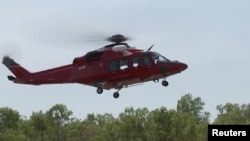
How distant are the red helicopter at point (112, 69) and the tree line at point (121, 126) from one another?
4703 centimetres

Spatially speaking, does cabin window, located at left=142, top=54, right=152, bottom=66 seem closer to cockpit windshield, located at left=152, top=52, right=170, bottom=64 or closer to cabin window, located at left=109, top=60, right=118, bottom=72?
cockpit windshield, located at left=152, top=52, right=170, bottom=64

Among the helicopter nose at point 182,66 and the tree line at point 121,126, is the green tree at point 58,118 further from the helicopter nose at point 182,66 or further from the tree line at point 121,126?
the helicopter nose at point 182,66

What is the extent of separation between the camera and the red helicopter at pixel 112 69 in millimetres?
49219

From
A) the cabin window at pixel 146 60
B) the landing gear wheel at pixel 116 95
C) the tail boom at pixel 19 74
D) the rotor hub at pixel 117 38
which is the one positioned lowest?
the landing gear wheel at pixel 116 95

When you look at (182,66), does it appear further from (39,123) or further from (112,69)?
(39,123)

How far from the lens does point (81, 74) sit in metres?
50.6

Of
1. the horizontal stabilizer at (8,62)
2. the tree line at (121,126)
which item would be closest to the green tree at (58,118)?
the tree line at (121,126)

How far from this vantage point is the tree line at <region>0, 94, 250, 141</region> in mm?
97750

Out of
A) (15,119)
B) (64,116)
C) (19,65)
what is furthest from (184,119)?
(19,65)

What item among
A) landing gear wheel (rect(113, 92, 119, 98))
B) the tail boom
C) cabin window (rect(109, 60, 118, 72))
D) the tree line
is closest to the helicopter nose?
cabin window (rect(109, 60, 118, 72))

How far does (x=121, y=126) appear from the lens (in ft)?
Answer: 333

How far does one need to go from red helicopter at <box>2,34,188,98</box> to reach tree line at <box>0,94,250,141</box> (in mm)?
47035

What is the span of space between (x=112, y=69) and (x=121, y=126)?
52.3 meters

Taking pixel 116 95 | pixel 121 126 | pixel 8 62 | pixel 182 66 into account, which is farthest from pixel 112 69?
pixel 121 126
